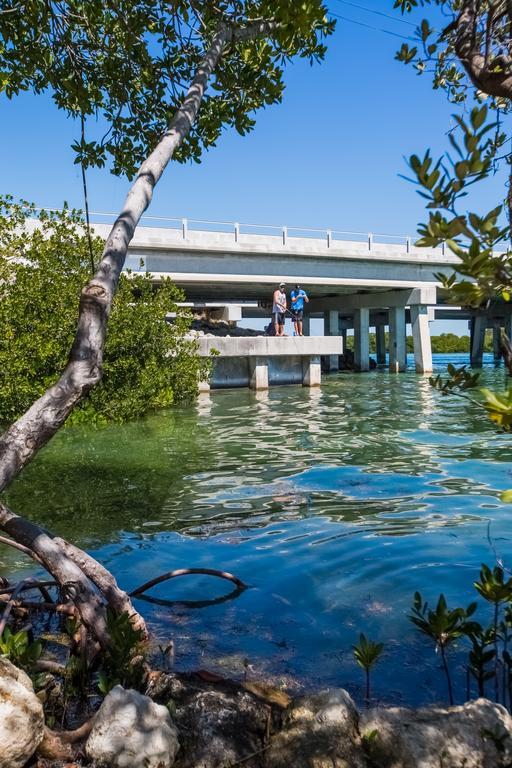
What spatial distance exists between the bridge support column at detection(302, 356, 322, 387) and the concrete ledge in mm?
367

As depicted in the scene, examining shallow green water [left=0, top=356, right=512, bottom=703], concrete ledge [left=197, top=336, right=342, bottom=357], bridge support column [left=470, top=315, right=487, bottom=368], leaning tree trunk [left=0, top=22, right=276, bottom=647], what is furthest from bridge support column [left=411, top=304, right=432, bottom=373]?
leaning tree trunk [left=0, top=22, right=276, bottom=647]

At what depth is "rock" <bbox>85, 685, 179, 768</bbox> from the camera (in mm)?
3143

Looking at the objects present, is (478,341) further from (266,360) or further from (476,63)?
(476,63)

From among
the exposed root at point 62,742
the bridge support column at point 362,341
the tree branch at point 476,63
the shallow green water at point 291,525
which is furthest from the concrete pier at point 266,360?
the tree branch at point 476,63

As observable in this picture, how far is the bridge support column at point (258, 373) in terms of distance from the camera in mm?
26922

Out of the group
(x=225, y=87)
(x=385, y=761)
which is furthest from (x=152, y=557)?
(x=225, y=87)

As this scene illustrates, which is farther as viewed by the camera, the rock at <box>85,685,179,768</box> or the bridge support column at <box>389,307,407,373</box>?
the bridge support column at <box>389,307,407,373</box>

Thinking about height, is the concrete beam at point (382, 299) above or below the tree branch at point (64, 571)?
above

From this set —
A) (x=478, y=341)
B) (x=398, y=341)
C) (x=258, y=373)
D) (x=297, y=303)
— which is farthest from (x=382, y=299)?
(x=478, y=341)

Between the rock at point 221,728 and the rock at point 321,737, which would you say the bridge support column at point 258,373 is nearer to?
the rock at point 221,728

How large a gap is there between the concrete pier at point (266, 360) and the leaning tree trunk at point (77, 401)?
20246 millimetres

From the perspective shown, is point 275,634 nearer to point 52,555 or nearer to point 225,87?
point 52,555

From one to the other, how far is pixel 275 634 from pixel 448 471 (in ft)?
21.2

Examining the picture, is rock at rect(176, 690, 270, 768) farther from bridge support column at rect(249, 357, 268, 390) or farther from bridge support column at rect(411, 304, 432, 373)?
bridge support column at rect(411, 304, 432, 373)
